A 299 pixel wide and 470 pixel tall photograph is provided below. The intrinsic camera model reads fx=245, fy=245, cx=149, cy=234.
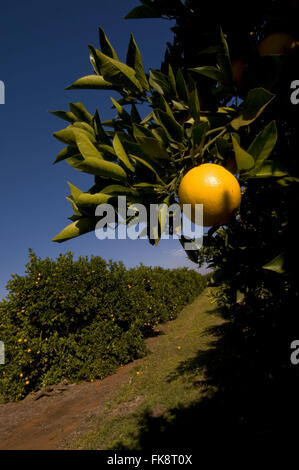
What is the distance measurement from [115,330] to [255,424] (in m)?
4.95

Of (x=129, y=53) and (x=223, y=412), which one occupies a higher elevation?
(x=129, y=53)

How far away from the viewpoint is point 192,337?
962 cm

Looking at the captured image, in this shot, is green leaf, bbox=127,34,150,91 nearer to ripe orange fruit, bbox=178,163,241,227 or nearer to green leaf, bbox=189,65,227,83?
green leaf, bbox=189,65,227,83

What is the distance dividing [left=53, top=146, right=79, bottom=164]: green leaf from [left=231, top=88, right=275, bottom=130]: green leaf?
0.63 m

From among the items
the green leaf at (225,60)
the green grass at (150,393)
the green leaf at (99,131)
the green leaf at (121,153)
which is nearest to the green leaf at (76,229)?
the green leaf at (121,153)

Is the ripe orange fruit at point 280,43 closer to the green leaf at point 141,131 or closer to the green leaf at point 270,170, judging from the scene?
the green leaf at point 270,170

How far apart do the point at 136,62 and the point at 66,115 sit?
14.0 inches

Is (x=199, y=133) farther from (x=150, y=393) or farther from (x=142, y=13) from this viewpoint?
(x=150, y=393)

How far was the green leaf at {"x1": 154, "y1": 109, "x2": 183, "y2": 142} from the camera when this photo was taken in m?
0.81

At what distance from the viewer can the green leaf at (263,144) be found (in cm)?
73

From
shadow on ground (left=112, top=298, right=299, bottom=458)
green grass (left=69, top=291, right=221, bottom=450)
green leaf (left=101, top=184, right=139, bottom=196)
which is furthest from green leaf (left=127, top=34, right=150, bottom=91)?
green grass (left=69, top=291, right=221, bottom=450)

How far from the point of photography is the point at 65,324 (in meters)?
7.07
